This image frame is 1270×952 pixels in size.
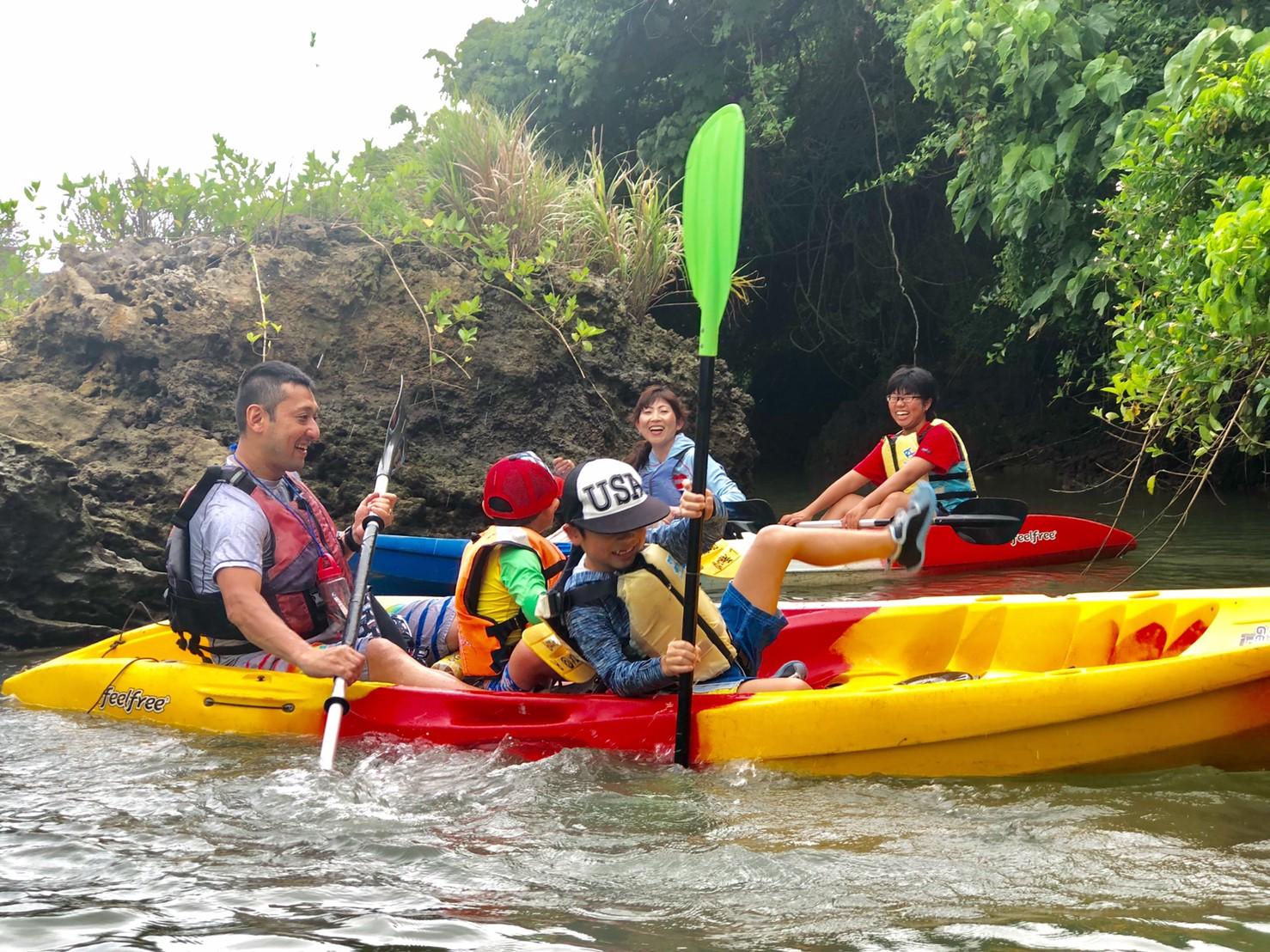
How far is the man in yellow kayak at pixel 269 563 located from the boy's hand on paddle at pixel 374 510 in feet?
0.05

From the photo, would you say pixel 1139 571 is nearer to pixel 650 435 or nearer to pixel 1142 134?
pixel 1142 134

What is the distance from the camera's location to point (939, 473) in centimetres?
727

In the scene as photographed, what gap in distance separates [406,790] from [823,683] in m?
1.71

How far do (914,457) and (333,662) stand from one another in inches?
167

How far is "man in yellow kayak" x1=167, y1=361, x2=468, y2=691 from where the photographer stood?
385 centimetres

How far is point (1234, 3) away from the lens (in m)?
7.41

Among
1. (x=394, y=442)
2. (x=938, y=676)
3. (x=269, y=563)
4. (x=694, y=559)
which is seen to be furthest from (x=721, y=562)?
(x=694, y=559)

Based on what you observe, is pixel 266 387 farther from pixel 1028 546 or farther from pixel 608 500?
pixel 1028 546

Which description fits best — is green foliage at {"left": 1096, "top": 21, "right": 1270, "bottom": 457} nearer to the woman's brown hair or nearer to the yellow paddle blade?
the woman's brown hair

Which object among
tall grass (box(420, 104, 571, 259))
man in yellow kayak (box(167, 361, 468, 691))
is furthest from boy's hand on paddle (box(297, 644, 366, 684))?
tall grass (box(420, 104, 571, 259))

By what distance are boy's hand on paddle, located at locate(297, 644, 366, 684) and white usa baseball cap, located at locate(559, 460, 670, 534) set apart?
0.91 metres

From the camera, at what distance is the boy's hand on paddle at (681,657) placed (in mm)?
3279

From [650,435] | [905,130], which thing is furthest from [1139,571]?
[905,130]

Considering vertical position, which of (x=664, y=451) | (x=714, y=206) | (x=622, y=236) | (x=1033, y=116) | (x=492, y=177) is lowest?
(x=664, y=451)
